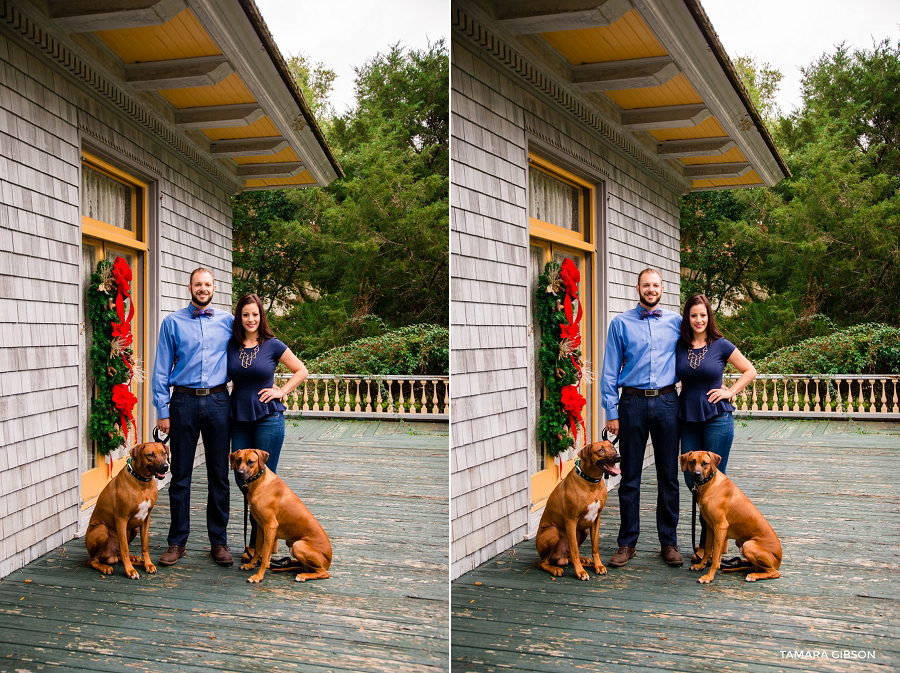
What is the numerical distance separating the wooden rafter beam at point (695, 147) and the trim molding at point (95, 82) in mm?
3830

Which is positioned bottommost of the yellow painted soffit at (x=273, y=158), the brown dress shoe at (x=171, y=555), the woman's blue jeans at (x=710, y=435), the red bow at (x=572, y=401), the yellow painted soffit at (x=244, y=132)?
the brown dress shoe at (x=171, y=555)

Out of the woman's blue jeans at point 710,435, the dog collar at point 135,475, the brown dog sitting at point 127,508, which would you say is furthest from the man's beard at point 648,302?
the dog collar at point 135,475

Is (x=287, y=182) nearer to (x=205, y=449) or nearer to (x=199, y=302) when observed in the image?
(x=199, y=302)

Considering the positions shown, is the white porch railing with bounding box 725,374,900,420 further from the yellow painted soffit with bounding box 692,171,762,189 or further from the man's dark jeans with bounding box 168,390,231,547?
the man's dark jeans with bounding box 168,390,231,547

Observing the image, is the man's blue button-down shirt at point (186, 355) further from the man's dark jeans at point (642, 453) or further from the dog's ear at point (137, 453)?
the man's dark jeans at point (642, 453)

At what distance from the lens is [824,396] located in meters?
8.37

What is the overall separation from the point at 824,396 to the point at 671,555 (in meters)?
6.10

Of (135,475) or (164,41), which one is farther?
(164,41)

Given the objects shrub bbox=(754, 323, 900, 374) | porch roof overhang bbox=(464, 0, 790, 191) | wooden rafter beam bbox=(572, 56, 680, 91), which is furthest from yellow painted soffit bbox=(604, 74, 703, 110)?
shrub bbox=(754, 323, 900, 374)

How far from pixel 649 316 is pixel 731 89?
209cm

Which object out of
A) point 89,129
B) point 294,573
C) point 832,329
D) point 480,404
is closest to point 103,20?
point 89,129

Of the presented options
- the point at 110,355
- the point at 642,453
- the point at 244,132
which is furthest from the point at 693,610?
the point at 244,132

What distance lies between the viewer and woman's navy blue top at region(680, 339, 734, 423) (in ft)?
10.7

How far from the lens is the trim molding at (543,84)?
324 cm
